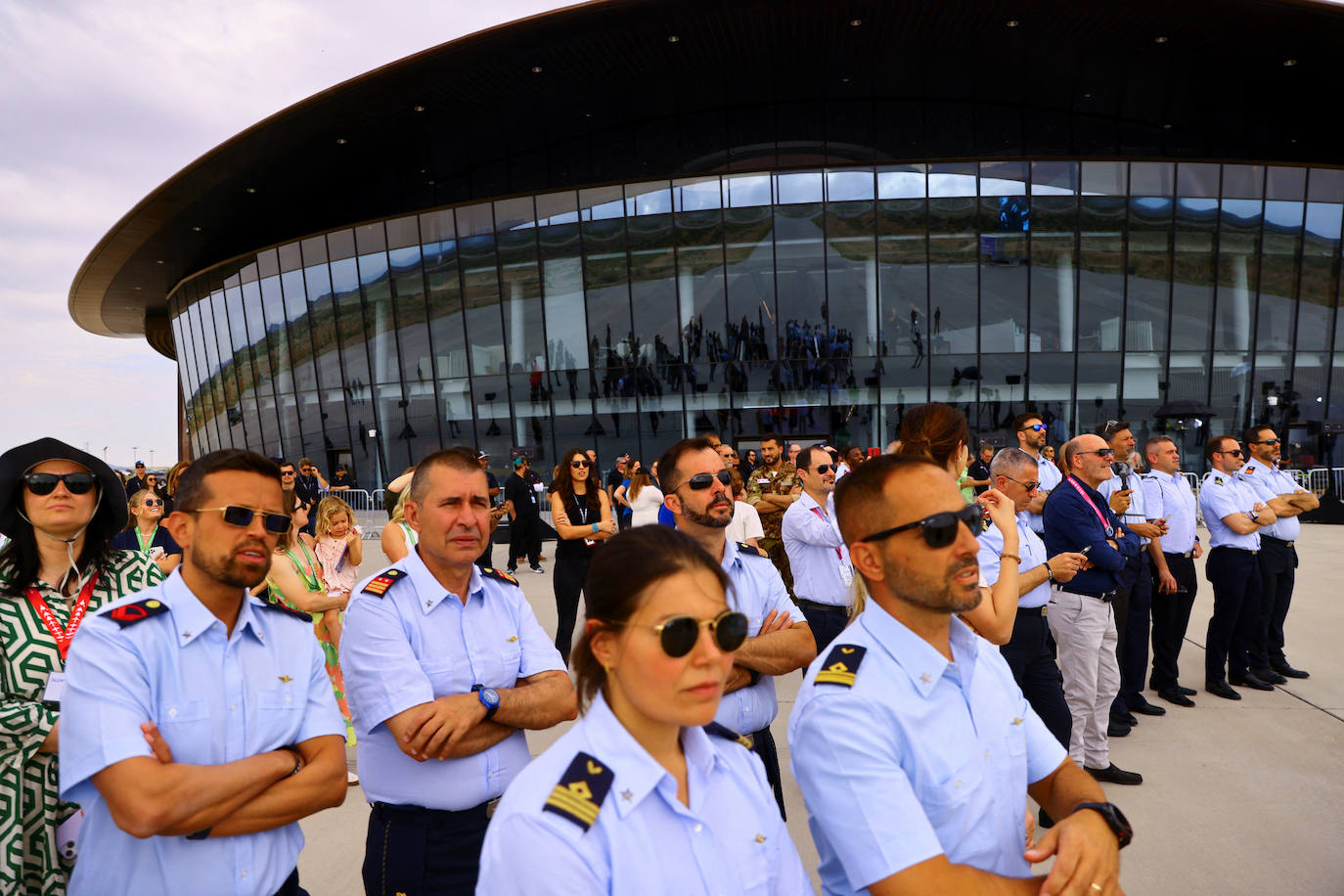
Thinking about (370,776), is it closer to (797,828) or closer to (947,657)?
(947,657)

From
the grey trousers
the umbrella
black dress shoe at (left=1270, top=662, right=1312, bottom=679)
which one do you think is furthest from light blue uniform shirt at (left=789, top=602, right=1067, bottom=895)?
the umbrella

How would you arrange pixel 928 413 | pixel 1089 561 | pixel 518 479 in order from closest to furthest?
pixel 928 413, pixel 1089 561, pixel 518 479

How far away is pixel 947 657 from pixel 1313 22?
22.9 metres

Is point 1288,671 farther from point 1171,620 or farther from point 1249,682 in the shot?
point 1171,620

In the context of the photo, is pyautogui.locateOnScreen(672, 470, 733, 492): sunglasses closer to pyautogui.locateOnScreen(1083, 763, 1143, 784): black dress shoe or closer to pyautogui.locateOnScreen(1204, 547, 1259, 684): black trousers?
pyautogui.locateOnScreen(1083, 763, 1143, 784): black dress shoe

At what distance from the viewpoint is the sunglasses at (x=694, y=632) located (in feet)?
4.75

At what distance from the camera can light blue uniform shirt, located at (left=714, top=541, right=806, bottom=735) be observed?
284 cm

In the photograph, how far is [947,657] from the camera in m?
1.91

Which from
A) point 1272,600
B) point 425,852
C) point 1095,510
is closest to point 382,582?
point 425,852

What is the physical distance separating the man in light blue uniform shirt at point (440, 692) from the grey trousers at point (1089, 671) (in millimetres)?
3335

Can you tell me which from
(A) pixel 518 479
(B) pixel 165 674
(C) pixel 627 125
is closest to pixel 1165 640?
(B) pixel 165 674

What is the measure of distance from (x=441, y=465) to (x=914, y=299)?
1960 centimetres

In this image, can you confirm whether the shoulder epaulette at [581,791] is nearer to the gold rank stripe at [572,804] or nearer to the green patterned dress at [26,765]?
the gold rank stripe at [572,804]

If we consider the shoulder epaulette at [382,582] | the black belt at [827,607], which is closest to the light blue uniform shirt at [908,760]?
the shoulder epaulette at [382,582]
